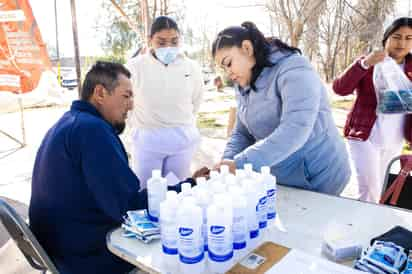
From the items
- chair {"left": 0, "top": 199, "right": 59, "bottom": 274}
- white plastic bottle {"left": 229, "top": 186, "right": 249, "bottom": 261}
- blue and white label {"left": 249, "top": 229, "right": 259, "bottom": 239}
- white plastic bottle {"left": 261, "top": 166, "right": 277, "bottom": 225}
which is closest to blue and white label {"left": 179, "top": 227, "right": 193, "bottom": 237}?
white plastic bottle {"left": 229, "top": 186, "right": 249, "bottom": 261}

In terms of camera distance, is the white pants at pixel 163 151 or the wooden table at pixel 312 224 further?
the white pants at pixel 163 151

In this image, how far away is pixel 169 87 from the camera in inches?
94.3

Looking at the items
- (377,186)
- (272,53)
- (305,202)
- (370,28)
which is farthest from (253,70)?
(370,28)

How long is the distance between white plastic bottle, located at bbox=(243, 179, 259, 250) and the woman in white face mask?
1400 millimetres

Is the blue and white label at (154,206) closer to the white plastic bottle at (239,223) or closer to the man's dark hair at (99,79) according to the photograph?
the white plastic bottle at (239,223)

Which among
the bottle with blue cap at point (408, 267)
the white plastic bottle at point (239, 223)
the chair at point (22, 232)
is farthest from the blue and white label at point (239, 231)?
the chair at point (22, 232)

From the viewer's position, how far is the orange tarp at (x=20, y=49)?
12.5ft

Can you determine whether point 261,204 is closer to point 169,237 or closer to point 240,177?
point 240,177

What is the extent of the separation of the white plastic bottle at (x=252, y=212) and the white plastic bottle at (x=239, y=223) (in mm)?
31

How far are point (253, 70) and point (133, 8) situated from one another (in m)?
5.73

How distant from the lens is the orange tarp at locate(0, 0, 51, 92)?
12.5ft

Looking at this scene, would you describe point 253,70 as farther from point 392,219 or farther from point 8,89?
point 8,89

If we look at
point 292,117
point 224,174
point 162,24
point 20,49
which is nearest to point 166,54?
point 162,24

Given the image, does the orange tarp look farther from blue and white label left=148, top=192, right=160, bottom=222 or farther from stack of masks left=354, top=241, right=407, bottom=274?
stack of masks left=354, top=241, right=407, bottom=274
